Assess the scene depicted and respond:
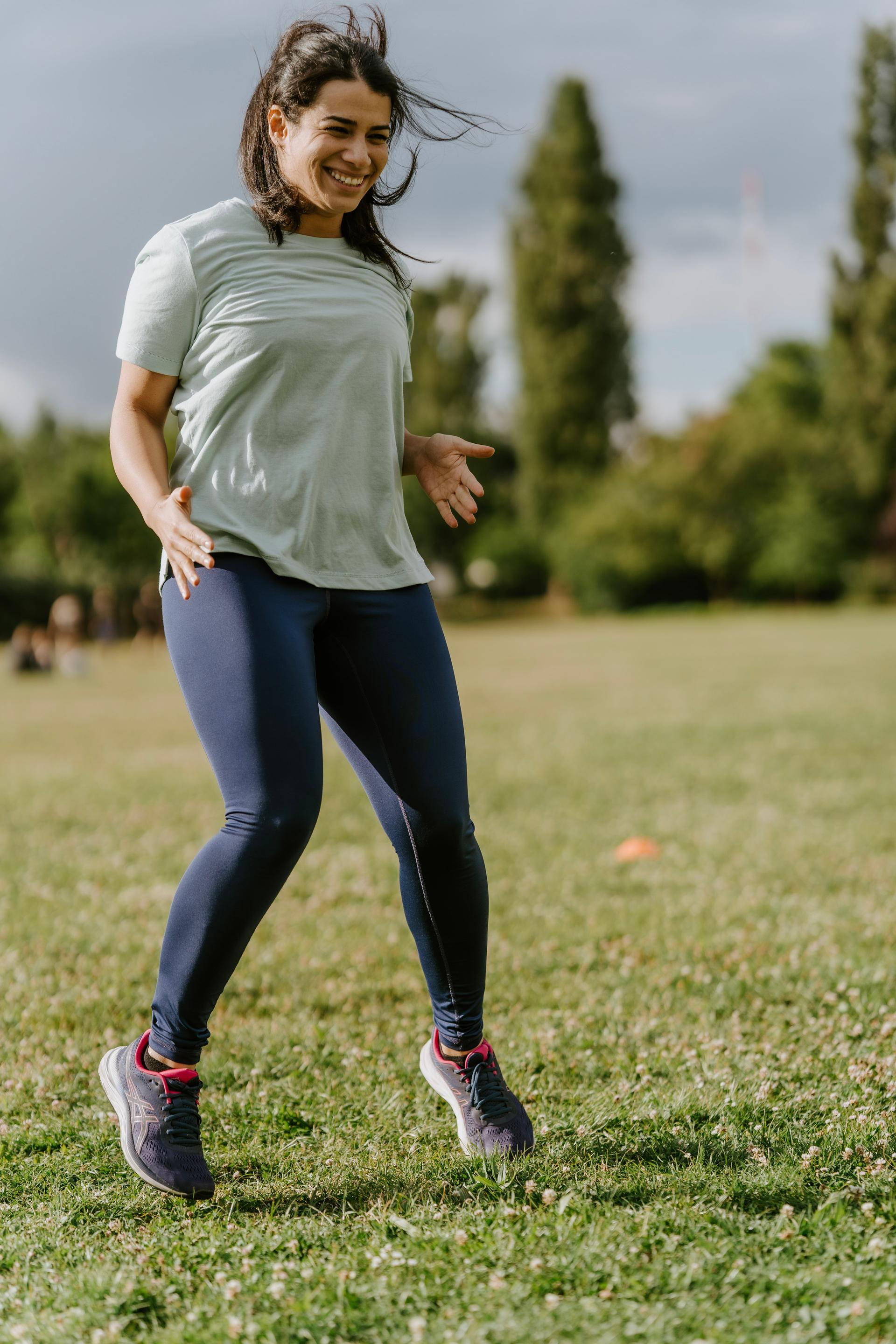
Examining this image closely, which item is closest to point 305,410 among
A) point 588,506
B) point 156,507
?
point 156,507

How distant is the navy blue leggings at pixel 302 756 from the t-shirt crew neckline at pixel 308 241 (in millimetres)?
751

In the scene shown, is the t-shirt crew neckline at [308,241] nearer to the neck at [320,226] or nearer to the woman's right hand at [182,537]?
the neck at [320,226]

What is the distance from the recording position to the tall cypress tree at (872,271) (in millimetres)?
52844

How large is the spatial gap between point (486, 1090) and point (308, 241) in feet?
6.60

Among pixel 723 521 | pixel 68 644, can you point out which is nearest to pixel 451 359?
pixel 723 521

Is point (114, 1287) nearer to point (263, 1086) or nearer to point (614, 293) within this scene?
point (263, 1086)

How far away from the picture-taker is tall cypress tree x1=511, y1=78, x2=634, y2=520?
59156 mm

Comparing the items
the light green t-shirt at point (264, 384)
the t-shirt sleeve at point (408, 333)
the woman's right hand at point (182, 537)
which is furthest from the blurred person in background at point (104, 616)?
the woman's right hand at point (182, 537)

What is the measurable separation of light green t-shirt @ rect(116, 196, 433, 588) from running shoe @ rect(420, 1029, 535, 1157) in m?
1.18

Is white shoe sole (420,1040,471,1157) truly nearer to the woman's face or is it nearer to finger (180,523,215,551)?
finger (180,523,215,551)

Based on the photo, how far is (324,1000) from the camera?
14.0 feet

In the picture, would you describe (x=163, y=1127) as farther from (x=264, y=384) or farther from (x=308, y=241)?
(x=308, y=241)

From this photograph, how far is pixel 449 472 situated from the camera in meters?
3.08

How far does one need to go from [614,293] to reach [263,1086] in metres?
60.2
